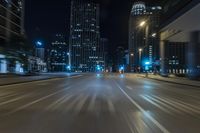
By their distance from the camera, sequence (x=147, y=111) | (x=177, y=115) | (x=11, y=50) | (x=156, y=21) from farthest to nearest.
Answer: (x=156, y=21) → (x=11, y=50) → (x=147, y=111) → (x=177, y=115)

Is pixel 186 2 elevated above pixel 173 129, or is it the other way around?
pixel 186 2

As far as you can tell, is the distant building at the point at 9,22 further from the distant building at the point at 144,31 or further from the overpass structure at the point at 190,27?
the overpass structure at the point at 190,27

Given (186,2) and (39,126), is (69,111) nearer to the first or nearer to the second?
(39,126)

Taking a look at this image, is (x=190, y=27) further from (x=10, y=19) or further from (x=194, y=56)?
(x=10, y=19)

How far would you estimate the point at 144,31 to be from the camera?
10269cm

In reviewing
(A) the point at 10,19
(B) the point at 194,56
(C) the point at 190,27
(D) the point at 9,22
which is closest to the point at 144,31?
(C) the point at 190,27

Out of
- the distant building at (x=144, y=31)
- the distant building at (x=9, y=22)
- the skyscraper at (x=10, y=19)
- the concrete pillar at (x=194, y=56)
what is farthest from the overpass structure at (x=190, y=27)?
the skyscraper at (x=10, y=19)

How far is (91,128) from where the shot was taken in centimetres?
904

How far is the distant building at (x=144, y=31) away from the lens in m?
86.3

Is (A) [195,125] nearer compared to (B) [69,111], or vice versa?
(A) [195,125]

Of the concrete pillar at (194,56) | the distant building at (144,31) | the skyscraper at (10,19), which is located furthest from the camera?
the skyscraper at (10,19)

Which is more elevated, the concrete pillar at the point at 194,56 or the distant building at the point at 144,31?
the distant building at the point at 144,31

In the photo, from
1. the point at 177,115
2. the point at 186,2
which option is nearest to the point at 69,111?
the point at 177,115

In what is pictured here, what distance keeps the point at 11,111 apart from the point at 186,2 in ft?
142
